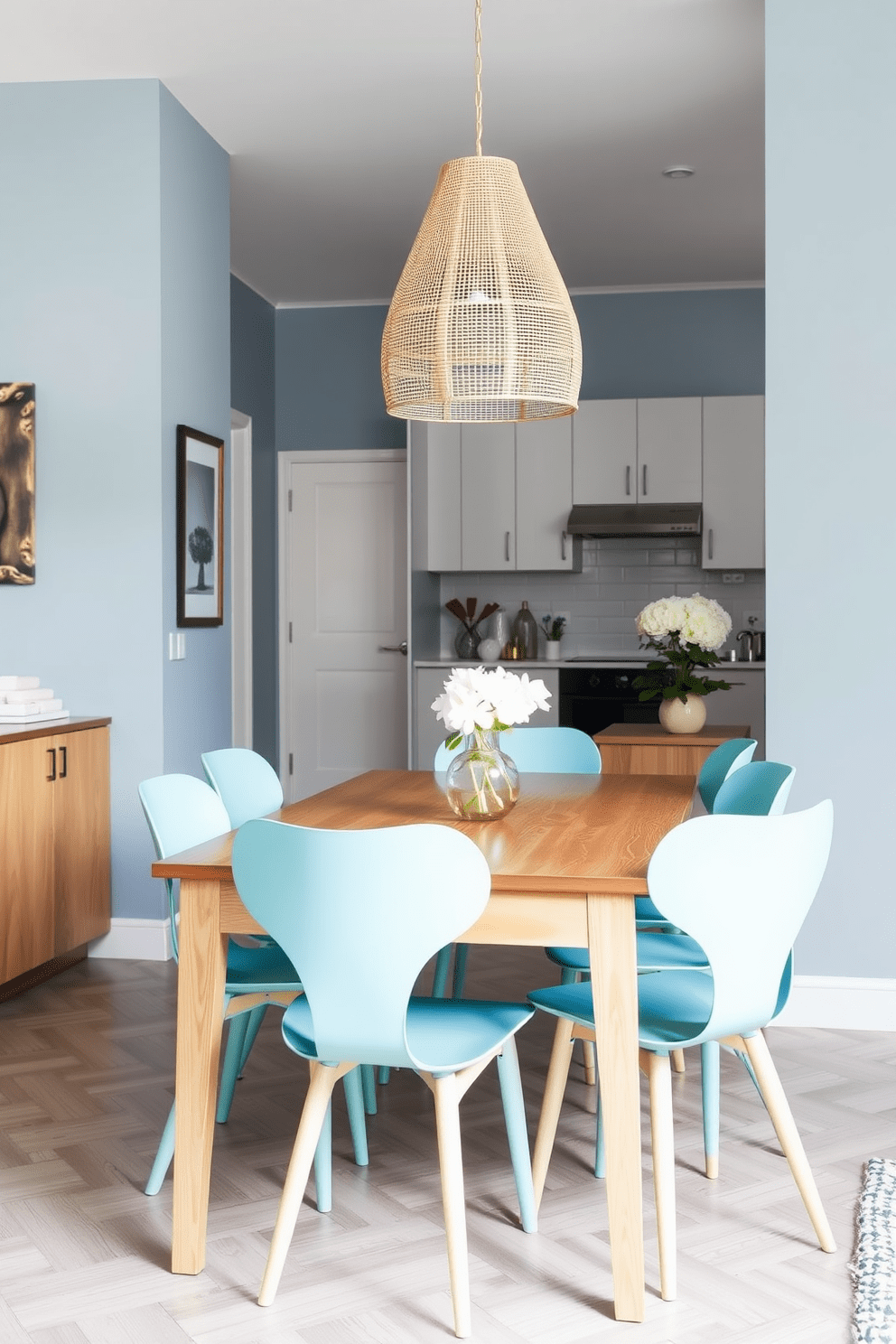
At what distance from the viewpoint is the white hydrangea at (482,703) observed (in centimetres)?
265

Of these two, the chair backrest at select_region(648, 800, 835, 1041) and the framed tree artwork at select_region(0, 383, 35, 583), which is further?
A: the framed tree artwork at select_region(0, 383, 35, 583)

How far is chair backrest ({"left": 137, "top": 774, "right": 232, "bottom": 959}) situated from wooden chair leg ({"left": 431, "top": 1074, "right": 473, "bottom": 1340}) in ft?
2.10

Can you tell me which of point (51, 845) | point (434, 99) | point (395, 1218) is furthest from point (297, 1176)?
point (434, 99)

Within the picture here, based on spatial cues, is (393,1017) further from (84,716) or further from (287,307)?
(287,307)

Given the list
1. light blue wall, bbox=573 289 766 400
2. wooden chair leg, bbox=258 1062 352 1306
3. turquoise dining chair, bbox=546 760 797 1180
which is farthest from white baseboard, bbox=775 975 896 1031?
light blue wall, bbox=573 289 766 400

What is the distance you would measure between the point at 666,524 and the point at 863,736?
10.4 ft

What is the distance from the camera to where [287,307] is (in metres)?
7.54

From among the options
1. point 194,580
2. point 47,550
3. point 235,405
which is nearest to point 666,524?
point 235,405

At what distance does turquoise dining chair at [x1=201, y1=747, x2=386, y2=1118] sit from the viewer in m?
3.20

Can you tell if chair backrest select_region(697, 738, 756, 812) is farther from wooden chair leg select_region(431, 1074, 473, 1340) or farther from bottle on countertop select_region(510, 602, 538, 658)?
bottle on countertop select_region(510, 602, 538, 658)

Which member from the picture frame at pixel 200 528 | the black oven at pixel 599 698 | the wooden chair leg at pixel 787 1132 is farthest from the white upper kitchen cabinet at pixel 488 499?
the wooden chair leg at pixel 787 1132

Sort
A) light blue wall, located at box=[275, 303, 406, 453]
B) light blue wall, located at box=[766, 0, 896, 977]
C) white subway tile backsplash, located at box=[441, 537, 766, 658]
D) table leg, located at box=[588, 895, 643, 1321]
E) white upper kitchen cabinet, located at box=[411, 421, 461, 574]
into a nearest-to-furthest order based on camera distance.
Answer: table leg, located at box=[588, 895, 643, 1321]
light blue wall, located at box=[766, 0, 896, 977]
white upper kitchen cabinet, located at box=[411, 421, 461, 574]
white subway tile backsplash, located at box=[441, 537, 766, 658]
light blue wall, located at box=[275, 303, 406, 453]

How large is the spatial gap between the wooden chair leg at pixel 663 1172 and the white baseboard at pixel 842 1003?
159cm

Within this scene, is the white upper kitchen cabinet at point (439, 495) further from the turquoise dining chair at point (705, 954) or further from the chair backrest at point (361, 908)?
the chair backrest at point (361, 908)
